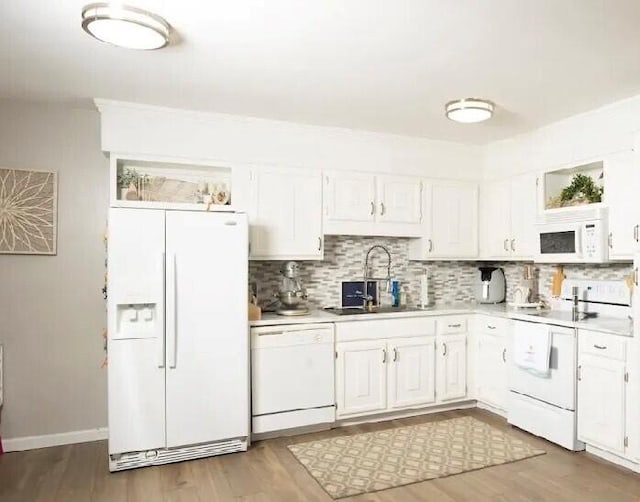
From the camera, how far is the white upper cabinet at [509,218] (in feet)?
13.5

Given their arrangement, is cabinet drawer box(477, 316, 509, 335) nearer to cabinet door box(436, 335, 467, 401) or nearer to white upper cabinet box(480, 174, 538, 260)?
cabinet door box(436, 335, 467, 401)

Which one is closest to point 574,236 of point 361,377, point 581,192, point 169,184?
point 581,192

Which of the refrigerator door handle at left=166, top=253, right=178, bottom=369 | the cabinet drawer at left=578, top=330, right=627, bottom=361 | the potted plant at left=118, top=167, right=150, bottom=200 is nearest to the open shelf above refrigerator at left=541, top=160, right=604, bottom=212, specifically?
the cabinet drawer at left=578, top=330, right=627, bottom=361

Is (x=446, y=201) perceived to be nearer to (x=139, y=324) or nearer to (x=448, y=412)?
(x=448, y=412)

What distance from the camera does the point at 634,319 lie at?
2.94 meters

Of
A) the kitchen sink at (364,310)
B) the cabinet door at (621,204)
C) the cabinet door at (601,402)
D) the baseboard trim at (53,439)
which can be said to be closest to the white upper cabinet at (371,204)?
the kitchen sink at (364,310)

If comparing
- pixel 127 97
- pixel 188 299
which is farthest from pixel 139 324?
pixel 127 97

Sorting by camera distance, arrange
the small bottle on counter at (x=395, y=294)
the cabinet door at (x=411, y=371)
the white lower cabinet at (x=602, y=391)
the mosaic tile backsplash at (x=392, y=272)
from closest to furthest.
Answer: the white lower cabinet at (x=602, y=391)
the cabinet door at (x=411, y=371)
the mosaic tile backsplash at (x=392, y=272)
the small bottle on counter at (x=395, y=294)

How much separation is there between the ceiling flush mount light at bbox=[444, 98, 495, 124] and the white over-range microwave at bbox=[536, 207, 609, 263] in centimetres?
108

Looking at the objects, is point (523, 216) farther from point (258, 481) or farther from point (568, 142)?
point (258, 481)

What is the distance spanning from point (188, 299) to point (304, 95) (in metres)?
1.58

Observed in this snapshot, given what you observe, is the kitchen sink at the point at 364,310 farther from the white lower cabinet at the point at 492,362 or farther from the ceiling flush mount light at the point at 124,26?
the ceiling flush mount light at the point at 124,26

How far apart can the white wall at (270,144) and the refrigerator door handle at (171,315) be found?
926 millimetres

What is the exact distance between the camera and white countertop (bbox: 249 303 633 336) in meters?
3.20
